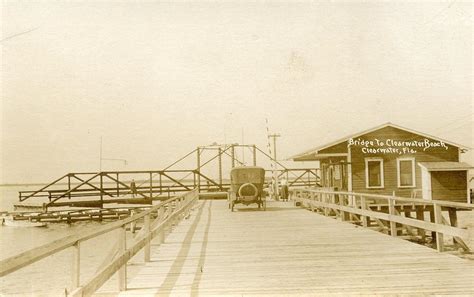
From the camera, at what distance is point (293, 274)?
7434mm

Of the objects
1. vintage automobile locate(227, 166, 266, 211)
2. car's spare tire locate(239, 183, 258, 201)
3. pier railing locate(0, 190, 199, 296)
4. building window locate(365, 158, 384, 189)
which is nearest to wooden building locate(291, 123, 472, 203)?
building window locate(365, 158, 384, 189)

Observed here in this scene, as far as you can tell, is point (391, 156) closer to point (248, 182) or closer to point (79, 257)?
point (248, 182)

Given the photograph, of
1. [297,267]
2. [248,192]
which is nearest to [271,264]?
[297,267]

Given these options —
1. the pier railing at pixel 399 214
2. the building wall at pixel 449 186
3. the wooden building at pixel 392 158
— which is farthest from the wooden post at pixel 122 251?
the building wall at pixel 449 186

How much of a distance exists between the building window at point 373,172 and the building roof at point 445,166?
225 cm

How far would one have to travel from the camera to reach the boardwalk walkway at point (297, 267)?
6457mm

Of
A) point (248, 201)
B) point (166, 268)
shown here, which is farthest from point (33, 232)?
point (166, 268)

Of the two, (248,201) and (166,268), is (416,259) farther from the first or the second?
(248,201)

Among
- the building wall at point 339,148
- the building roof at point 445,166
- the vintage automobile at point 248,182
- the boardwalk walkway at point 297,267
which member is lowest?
the boardwalk walkway at point 297,267

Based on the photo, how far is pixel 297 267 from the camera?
801 cm

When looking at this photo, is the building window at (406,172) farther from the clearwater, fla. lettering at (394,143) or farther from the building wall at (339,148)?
the building wall at (339,148)

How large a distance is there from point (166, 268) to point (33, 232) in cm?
3208

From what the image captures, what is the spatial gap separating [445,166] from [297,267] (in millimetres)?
21179

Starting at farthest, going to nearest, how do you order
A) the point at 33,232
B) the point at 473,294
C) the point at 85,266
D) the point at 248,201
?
1. the point at 33,232
2. the point at 85,266
3. the point at 248,201
4. the point at 473,294
